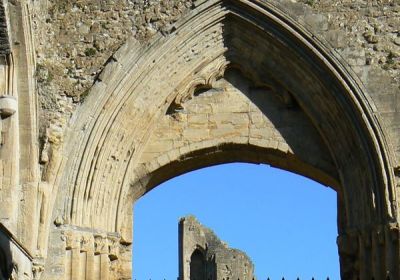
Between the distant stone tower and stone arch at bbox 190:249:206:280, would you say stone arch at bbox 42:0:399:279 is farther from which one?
stone arch at bbox 190:249:206:280

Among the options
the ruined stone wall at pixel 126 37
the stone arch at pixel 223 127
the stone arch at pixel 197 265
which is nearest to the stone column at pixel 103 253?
the stone arch at pixel 223 127

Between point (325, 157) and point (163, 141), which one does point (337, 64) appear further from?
point (163, 141)

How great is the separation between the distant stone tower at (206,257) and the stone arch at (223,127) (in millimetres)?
16694

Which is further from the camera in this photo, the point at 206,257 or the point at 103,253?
the point at 206,257

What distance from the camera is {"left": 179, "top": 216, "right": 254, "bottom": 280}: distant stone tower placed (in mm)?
31359

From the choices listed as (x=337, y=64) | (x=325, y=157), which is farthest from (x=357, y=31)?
(x=325, y=157)

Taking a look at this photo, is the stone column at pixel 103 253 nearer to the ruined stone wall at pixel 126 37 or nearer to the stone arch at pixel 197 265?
the ruined stone wall at pixel 126 37

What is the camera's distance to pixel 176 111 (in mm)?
14266

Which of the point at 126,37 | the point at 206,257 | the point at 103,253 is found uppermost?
the point at 206,257

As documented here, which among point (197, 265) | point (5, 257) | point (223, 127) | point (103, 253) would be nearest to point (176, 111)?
point (223, 127)

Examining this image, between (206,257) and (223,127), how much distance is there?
20.3 meters

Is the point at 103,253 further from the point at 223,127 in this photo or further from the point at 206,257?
the point at 206,257

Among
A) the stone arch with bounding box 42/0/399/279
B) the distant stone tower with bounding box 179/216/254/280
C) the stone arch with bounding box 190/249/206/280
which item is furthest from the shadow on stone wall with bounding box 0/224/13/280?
the stone arch with bounding box 190/249/206/280

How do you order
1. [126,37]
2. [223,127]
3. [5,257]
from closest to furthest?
[5,257]
[126,37]
[223,127]
